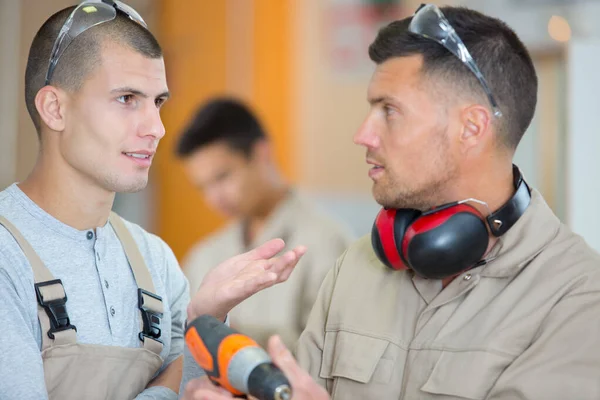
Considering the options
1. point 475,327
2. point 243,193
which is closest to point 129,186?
point 475,327

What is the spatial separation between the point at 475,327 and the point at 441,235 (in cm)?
20

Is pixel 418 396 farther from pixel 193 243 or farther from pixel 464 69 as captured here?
pixel 193 243

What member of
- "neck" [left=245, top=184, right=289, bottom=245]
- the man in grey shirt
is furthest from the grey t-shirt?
"neck" [left=245, top=184, right=289, bottom=245]

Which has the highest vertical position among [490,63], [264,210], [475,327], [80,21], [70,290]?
[80,21]

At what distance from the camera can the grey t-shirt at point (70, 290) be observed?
120cm

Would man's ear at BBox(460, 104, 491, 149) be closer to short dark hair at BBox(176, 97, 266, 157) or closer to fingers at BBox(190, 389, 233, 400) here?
fingers at BBox(190, 389, 233, 400)

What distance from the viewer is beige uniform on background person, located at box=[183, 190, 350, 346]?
2803mm

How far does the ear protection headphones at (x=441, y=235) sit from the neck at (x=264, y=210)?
5.14 feet

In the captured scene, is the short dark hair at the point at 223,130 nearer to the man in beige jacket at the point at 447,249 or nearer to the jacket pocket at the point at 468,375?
the man in beige jacket at the point at 447,249

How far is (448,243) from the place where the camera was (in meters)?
1.44

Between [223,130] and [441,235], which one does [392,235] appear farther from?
[223,130]

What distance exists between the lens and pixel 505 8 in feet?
11.7

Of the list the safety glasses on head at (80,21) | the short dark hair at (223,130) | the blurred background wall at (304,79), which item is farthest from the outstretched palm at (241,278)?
the short dark hair at (223,130)

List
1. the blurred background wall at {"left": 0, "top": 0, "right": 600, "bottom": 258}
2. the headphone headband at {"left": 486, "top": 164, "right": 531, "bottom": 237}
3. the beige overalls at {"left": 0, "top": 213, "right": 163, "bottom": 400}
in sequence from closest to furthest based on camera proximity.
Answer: the beige overalls at {"left": 0, "top": 213, "right": 163, "bottom": 400} < the headphone headband at {"left": 486, "top": 164, "right": 531, "bottom": 237} < the blurred background wall at {"left": 0, "top": 0, "right": 600, "bottom": 258}
